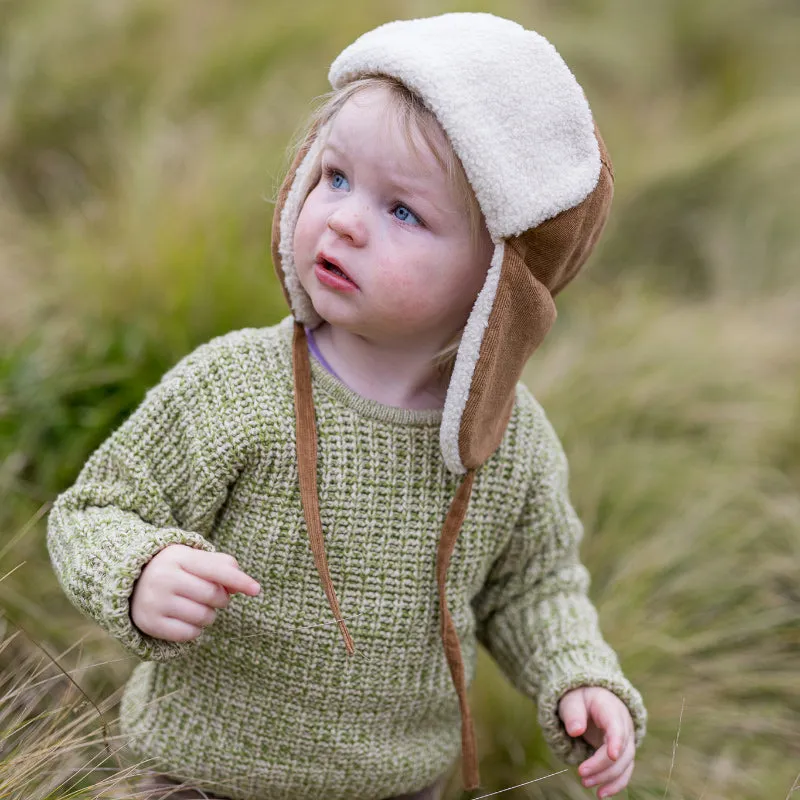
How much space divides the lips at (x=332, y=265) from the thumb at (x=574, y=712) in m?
0.82

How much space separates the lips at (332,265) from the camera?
148cm

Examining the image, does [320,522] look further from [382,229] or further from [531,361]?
[531,361]

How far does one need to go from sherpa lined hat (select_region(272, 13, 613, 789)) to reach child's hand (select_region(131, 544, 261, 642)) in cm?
21

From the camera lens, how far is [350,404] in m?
1.63

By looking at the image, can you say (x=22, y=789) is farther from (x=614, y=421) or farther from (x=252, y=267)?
(x=614, y=421)

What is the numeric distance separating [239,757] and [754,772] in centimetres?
127

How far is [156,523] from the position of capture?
62.4 inches

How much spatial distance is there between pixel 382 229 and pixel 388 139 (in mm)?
128

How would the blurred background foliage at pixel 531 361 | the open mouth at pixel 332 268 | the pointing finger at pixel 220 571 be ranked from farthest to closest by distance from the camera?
1. the blurred background foliage at pixel 531 361
2. the open mouth at pixel 332 268
3. the pointing finger at pixel 220 571

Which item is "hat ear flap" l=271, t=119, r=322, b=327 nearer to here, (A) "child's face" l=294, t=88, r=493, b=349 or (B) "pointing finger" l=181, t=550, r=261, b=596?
(A) "child's face" l=294, t=88, r=493, b=349

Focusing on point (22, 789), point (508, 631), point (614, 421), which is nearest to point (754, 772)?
point (508, 631)

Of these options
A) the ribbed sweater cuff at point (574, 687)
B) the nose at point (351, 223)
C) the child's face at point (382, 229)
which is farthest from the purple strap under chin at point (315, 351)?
the ribbed sweater cuff at point (574, 687)

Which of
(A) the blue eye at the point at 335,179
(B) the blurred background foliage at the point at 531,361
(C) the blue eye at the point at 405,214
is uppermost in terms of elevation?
(A) the blue eye at the point at 335,179

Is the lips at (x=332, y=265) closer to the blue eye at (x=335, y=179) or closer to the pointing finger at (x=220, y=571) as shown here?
the blue eye at (x=335, y=179)
